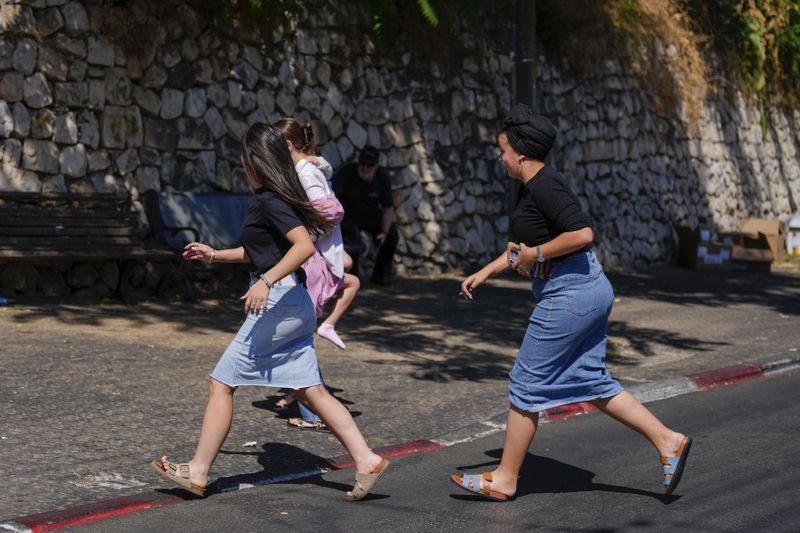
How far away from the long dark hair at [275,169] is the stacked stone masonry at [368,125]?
631 centimetres

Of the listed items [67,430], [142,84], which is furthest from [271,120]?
[67,430]

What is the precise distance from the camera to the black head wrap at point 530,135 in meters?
5.73

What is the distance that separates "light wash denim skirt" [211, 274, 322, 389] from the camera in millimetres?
5559

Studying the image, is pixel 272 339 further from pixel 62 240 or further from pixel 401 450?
pixel 62 240

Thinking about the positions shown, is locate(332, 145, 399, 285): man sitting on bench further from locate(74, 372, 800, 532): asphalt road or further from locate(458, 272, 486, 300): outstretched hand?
locate(458, 272, 486, 300): outstretched hand

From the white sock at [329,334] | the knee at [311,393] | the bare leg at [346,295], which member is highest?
A: the bare leg at [346,295]

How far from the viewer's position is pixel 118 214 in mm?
11688

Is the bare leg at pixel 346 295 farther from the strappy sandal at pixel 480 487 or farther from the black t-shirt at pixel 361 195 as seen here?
the black t-shirt at pixel 361 195

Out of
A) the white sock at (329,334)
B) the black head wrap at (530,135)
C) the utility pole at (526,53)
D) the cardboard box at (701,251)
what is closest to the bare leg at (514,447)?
the black head wrap at (530,135)

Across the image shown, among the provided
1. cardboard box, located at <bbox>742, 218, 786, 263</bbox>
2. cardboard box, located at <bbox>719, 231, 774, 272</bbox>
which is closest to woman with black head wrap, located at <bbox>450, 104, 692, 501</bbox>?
cardboard box, located at <bbox>719, 231, 774, 272</bbox>

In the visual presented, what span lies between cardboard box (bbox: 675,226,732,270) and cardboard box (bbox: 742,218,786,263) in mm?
1754

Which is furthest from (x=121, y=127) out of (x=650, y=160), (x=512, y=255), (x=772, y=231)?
(x=772, y=231)

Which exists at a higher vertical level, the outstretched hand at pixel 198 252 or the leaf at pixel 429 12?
the leaf at pixel 429 12

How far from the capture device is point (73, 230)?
37.1ft
